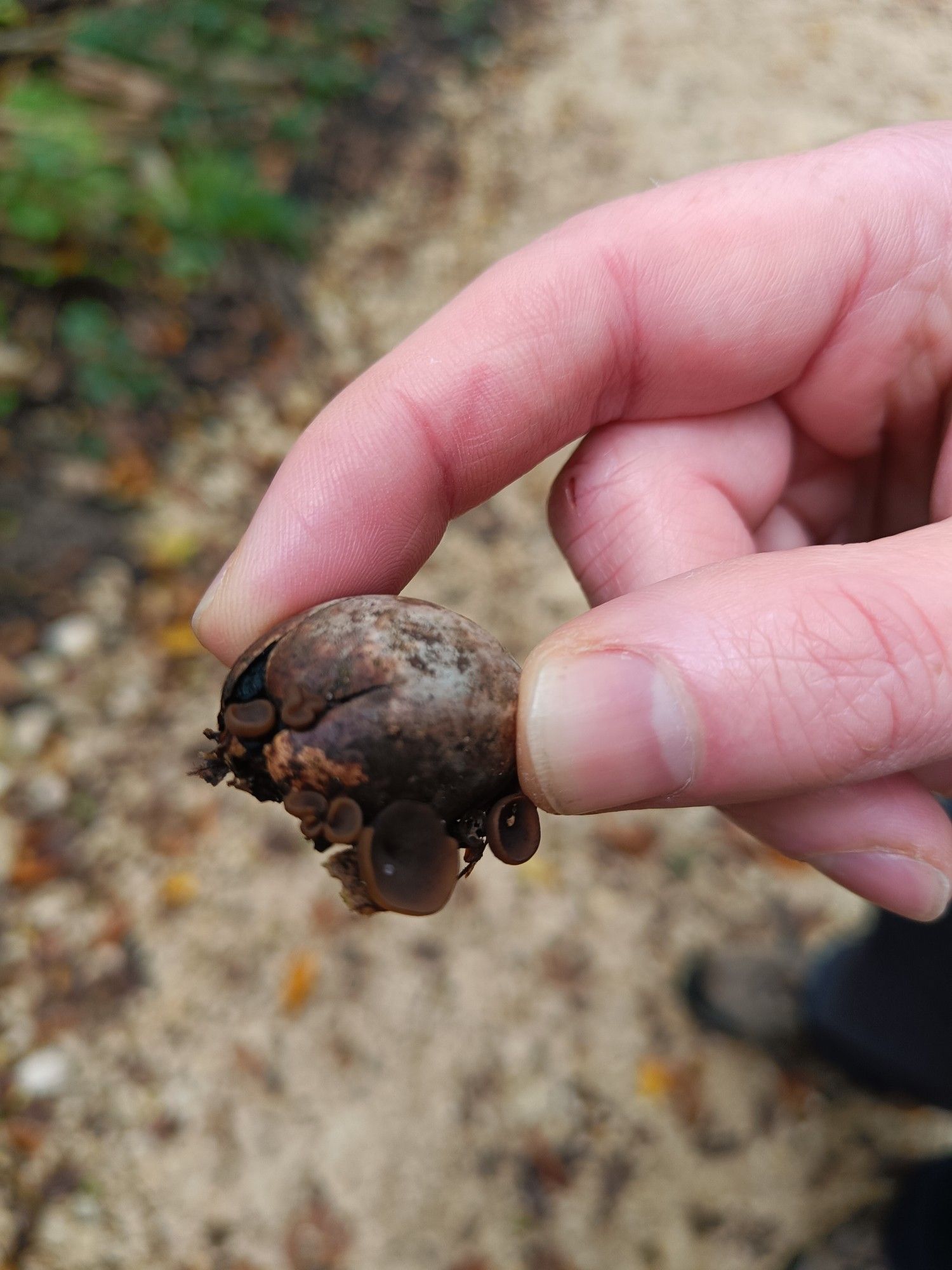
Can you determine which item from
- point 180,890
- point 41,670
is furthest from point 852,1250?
point 41,670

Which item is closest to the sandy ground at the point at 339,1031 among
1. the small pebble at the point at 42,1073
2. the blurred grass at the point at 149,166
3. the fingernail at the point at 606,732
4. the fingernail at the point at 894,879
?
the small pebble at the point at 42,1073

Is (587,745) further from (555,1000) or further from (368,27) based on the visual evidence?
(368,27)

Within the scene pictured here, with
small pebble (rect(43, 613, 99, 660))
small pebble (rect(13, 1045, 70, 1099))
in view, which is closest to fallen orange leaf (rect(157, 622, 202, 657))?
small pebble (rect(43, 613, 99, 660))

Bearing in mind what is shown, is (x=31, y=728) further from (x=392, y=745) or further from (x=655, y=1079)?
(x=655, y=1079)

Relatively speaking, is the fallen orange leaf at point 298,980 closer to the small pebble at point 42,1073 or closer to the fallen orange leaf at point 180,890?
the fallen orange leaf at point 180,890

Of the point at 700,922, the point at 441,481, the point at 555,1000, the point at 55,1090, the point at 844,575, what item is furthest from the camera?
the point at 700,922

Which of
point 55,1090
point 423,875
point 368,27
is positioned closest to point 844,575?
point 423,875
